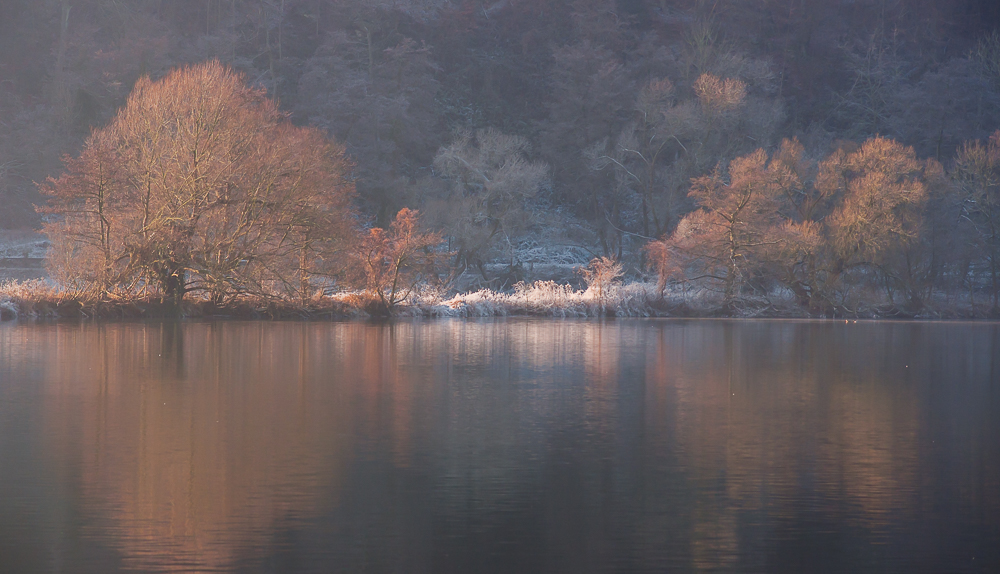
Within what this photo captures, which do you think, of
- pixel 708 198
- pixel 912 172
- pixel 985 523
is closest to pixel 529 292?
pixel 708 198

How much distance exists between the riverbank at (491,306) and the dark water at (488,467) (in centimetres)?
1368

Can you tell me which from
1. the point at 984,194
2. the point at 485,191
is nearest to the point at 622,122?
the point at 485,191

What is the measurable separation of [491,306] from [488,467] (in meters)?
29.5

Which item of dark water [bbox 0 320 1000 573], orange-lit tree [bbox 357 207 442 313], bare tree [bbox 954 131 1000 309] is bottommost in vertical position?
dark water [bbox 0 320 1000 573]

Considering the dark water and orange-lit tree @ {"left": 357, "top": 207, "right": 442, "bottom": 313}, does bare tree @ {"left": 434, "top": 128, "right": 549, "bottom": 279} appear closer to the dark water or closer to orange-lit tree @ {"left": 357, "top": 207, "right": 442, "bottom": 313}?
orange-lit tree @ {"left": 357, "top": 207, "right": 442, "bottom": 313}

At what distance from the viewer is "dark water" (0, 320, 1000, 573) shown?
648 centimetres

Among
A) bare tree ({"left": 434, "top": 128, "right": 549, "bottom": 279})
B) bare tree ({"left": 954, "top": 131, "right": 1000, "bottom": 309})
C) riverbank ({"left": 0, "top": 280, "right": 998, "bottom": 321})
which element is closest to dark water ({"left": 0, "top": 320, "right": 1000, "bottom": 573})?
riverbank ({"left": 0, "top": 280, "right": 998, "bottom": 321})

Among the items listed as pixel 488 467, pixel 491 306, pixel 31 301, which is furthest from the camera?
pixel 491 306

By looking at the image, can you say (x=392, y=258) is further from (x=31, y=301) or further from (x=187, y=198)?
(x=31, y=301)

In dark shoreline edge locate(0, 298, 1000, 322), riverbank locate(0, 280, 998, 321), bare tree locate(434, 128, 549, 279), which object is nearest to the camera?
dark shoreline edge locate(0, 298, 1000, 322)

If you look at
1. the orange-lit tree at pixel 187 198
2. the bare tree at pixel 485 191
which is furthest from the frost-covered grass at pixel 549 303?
the bare tree at pixel 485 191

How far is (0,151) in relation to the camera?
181 ft

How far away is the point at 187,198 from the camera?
100ft

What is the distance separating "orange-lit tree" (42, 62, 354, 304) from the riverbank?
0.62 m
